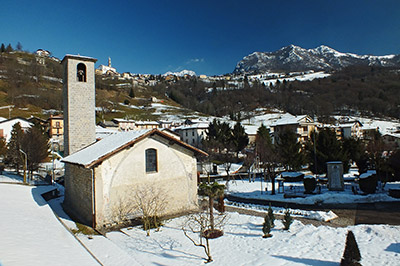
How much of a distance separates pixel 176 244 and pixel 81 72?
16055 mm

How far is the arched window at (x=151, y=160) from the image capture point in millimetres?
14734

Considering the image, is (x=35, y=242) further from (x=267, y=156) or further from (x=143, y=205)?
(x=267, y=156)

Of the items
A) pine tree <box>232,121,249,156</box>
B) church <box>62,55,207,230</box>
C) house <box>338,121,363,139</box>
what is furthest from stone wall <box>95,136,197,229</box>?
house <box>338,121,363,139</box>

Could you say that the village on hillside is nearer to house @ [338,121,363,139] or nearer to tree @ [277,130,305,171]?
tree @ [277,130,305,171]

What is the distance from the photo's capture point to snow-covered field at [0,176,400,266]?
269 inches

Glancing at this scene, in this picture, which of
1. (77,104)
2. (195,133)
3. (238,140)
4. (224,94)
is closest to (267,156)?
(238,140)

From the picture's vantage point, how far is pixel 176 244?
11.0 metres

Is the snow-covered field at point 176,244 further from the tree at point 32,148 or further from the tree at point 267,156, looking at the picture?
the tree at point 32,148

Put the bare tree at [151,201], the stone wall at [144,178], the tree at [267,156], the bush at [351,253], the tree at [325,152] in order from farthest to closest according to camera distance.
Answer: the tree at [325,152]
the tree at [267,156]
the bare tree at [151,201]
the stone wall at [144,178]
the bush at [351,253]

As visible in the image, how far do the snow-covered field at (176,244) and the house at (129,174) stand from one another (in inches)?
63.1

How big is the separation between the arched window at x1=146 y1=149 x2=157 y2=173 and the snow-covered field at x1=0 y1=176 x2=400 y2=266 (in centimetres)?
336

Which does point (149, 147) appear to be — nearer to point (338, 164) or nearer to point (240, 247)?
point (240, 247)

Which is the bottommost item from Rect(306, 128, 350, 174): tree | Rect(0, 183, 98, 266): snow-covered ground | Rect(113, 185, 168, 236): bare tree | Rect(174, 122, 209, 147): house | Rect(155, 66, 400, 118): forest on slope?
Rect(113, 185, 168, 236): bare tree

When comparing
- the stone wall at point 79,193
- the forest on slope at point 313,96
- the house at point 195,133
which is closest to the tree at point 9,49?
the forest on slope at point 313,96
